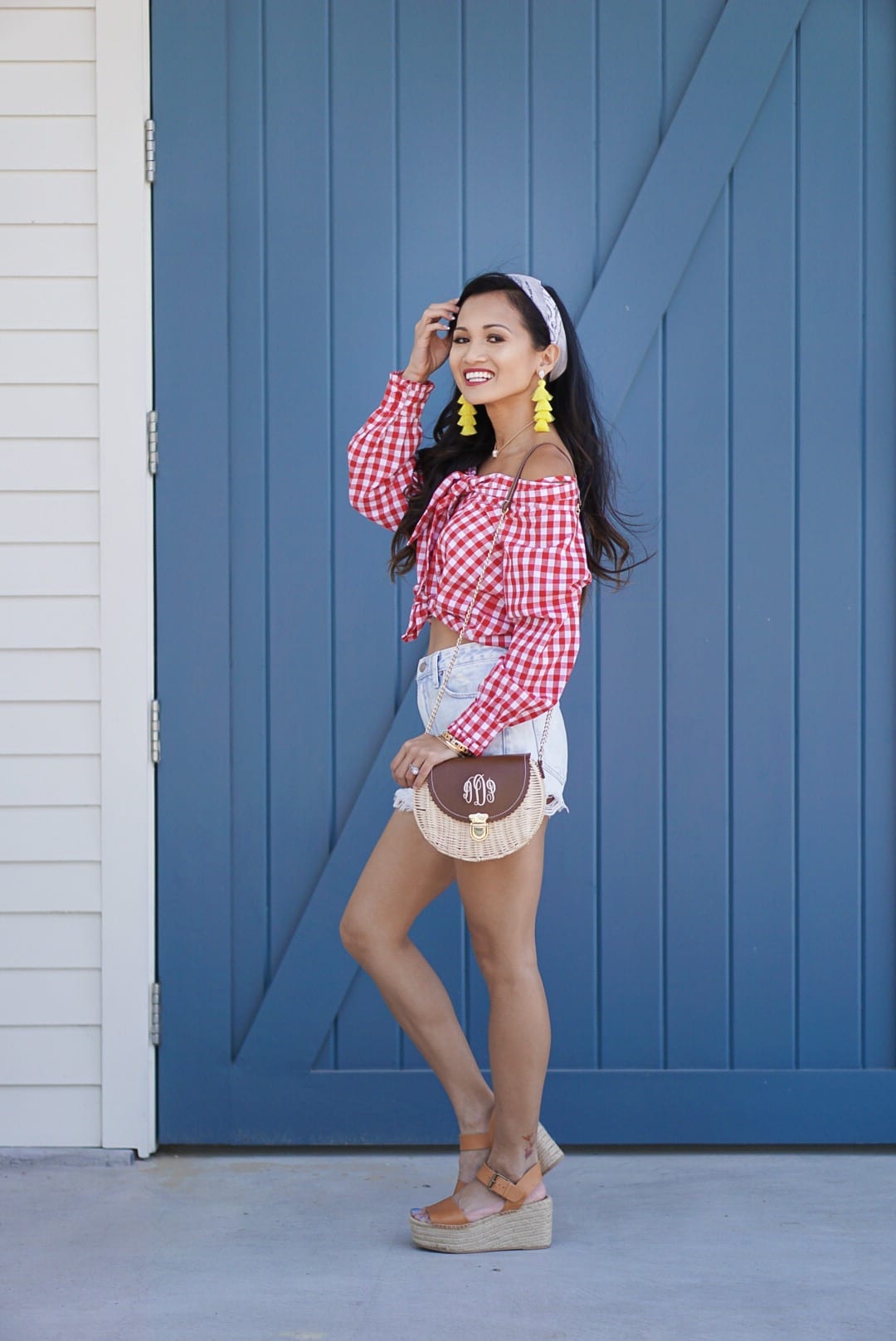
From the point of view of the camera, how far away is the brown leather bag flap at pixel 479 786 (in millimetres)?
2324

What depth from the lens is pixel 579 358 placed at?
2594 millimetres

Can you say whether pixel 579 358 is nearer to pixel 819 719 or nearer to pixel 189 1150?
pixel 819 719

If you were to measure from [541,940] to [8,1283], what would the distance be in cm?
Result: 128

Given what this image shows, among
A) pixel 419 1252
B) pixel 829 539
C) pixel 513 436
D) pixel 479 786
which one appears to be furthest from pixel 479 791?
pixel 829 539

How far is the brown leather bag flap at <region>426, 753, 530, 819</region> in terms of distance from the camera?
2.32m

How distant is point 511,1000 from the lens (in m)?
2.47

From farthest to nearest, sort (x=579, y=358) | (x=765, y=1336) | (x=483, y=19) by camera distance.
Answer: (x=483, y=19)
(x=579, y=358)
(x=765, y=1336)

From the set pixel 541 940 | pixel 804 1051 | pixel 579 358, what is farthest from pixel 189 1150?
pixel 579 358

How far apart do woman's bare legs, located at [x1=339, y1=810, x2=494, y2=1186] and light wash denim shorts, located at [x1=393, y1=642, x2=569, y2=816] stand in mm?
104

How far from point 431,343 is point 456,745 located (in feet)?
2.55

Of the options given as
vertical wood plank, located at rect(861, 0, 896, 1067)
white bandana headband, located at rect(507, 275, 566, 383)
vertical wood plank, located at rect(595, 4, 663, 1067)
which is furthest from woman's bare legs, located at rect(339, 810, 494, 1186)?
vertical wood plank, located at rect(861, 0, 896, 1067)

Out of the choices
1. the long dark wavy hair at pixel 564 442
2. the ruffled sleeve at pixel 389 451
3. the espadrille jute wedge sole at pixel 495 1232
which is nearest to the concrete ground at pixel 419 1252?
the espadrille jute wedge sole at pixel 495 1232

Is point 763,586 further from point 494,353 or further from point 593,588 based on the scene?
point 494,353

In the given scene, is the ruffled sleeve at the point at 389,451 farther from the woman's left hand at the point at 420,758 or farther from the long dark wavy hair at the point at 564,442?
the woman's left hand at the point at 420,758
